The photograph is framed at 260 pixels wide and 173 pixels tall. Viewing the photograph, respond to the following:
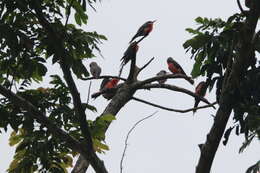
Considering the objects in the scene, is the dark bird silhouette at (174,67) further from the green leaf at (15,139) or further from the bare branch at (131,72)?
the green leaf at (15,139)

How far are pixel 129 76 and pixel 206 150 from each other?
4330mm

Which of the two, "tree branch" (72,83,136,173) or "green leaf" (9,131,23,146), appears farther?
"tree branch" (72,83,136,173)

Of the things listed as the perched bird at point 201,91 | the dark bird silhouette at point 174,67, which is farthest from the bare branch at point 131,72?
the dark bird silhouette at point 174,67

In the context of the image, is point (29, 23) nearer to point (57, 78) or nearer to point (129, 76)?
point (57, 78)

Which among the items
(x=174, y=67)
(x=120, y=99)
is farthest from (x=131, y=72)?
(x=174, y=67)

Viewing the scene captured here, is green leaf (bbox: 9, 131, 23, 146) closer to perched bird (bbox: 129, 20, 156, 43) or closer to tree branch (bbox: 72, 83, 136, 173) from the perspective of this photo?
tree branch (bbox: 72, 83, 136, 173)

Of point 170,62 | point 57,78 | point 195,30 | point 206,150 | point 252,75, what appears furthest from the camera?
point 170,62

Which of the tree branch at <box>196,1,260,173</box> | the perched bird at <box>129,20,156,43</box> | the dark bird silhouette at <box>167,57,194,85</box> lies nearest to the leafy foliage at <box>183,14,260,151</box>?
the tree branch at <box>196,1,260,173</box>

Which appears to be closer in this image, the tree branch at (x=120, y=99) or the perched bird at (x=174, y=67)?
the tree branch at (x=120, y=99)

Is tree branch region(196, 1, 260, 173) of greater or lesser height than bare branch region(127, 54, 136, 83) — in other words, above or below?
below

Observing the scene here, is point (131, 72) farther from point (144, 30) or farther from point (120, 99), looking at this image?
point (144, 30)

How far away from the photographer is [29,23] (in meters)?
5.55

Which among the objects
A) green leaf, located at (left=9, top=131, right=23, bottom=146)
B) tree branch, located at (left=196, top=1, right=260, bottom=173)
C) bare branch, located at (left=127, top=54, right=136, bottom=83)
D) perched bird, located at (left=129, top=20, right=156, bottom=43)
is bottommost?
tree branch, located at (left=196, top=1, right=260, bottom=173)

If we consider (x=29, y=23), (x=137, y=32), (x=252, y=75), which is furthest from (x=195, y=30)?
(x=137, y=32)
